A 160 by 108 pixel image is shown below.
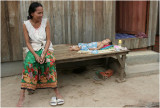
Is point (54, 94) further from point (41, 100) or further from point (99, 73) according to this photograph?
point (99, 73)

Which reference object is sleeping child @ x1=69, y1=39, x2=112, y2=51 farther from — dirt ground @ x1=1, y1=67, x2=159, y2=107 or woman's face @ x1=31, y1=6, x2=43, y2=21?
woman's face @ x1=31, y1=6, x2=43, y2=21

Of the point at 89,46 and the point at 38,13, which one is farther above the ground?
the point at 38,13

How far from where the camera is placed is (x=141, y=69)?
4.85 m

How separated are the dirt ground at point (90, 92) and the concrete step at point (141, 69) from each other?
13 cm

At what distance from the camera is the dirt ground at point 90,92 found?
3.31 m

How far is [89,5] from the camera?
502 cm

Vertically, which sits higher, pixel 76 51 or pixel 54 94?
pixel 76 51

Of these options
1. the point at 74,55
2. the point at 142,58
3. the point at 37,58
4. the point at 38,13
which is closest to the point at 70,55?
the point at 74,55

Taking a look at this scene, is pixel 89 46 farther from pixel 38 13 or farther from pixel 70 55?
pixel 38 13

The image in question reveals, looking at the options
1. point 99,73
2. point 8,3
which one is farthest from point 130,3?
point 8,3

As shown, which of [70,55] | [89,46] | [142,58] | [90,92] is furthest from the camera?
[142,58]

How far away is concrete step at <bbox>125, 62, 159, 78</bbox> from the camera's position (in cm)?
464

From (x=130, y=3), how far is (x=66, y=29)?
3298mm

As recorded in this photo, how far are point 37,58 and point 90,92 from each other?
4.49 ft
